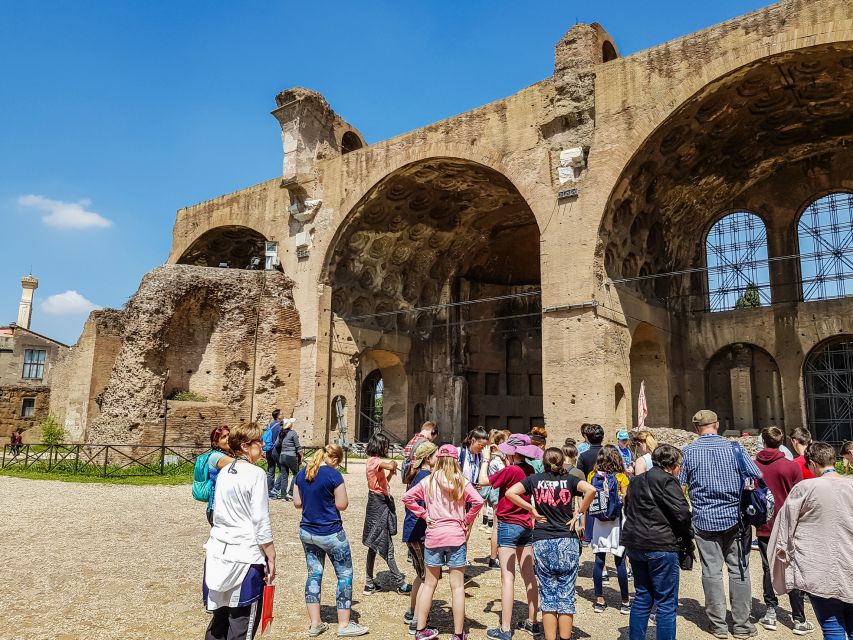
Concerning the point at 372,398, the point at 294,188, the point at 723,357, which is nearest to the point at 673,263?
the point at 723,357

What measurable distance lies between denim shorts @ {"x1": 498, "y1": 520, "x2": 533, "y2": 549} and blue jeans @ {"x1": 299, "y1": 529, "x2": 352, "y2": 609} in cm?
112

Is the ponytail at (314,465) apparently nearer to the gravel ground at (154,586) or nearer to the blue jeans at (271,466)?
the gravel ground at (154,586)

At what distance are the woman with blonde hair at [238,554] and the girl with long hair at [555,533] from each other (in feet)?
5.99

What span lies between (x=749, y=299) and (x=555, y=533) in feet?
62.9

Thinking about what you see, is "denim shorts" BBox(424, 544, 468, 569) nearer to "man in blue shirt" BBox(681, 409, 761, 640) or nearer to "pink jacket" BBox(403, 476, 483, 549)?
"pink jacket" BBox(403, 476, 483, 549)

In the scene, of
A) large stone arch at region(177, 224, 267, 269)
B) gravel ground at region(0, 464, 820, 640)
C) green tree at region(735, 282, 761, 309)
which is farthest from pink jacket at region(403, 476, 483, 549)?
large stone arch at region(177, 224, 267, 269)

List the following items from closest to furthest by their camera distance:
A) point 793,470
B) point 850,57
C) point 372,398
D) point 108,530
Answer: point 793,470 → point 108,530 → point 850,57 → point 372,398

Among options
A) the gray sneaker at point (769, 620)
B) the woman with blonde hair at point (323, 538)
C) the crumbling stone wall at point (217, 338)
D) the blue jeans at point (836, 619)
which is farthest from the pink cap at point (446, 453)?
the crumbling stone wall at point (217, 338)

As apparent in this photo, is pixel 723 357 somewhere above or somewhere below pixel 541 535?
above

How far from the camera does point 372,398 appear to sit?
28.7 m

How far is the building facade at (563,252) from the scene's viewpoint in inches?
582

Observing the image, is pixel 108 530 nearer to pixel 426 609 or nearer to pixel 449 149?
pixel 426 609

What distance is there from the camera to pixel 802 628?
4.96 meters

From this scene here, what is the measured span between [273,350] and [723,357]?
13817 millimetres
